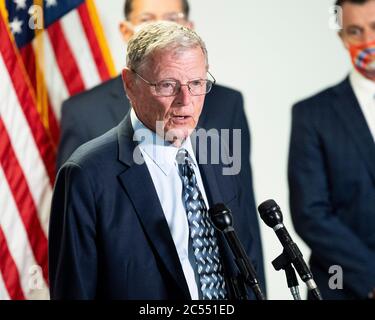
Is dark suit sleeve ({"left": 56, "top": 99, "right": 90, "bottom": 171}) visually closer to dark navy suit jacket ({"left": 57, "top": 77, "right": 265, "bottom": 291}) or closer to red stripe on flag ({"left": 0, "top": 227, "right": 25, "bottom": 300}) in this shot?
dark navy suit jacket ({"left": 57, "top": 77, "right": 265, "bottom": 291})

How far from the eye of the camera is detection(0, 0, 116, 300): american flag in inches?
125

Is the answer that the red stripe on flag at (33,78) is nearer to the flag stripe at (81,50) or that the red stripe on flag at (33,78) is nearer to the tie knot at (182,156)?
the flag stripe at (81,50)

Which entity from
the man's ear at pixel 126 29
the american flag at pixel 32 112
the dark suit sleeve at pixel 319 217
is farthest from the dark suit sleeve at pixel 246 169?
the american flag at pixel 32 112

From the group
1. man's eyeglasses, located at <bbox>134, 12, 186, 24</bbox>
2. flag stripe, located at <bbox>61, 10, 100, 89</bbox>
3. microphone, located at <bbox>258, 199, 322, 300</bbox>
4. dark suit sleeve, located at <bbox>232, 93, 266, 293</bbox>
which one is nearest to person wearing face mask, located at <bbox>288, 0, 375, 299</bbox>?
dark suit sleeve, located at <bbox>232, 93, 266, 293</bbox>

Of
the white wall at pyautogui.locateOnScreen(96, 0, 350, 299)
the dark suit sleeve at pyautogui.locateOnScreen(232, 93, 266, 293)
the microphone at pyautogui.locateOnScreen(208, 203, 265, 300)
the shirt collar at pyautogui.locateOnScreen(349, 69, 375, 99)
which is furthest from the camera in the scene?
the white wall at pyautogui.locateOnScreen(96, 0, 350, 299)

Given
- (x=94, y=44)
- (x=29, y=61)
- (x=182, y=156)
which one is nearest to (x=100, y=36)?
(x=94, y=44)

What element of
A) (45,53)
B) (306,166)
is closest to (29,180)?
(45,53)

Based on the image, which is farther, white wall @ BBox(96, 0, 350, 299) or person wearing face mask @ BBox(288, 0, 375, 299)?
white wall @ BBox(96, 0, 350, 299)

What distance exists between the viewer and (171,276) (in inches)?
88.7

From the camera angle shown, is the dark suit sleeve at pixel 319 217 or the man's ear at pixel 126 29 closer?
the dark suit sleeve at pixel 319 217

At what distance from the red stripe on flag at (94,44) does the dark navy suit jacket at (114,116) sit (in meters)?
0.17

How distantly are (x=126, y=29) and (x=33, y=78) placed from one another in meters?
0.39

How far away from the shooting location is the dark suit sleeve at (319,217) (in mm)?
3041

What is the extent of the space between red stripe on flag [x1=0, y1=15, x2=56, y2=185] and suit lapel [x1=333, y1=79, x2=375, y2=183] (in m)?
1.06
